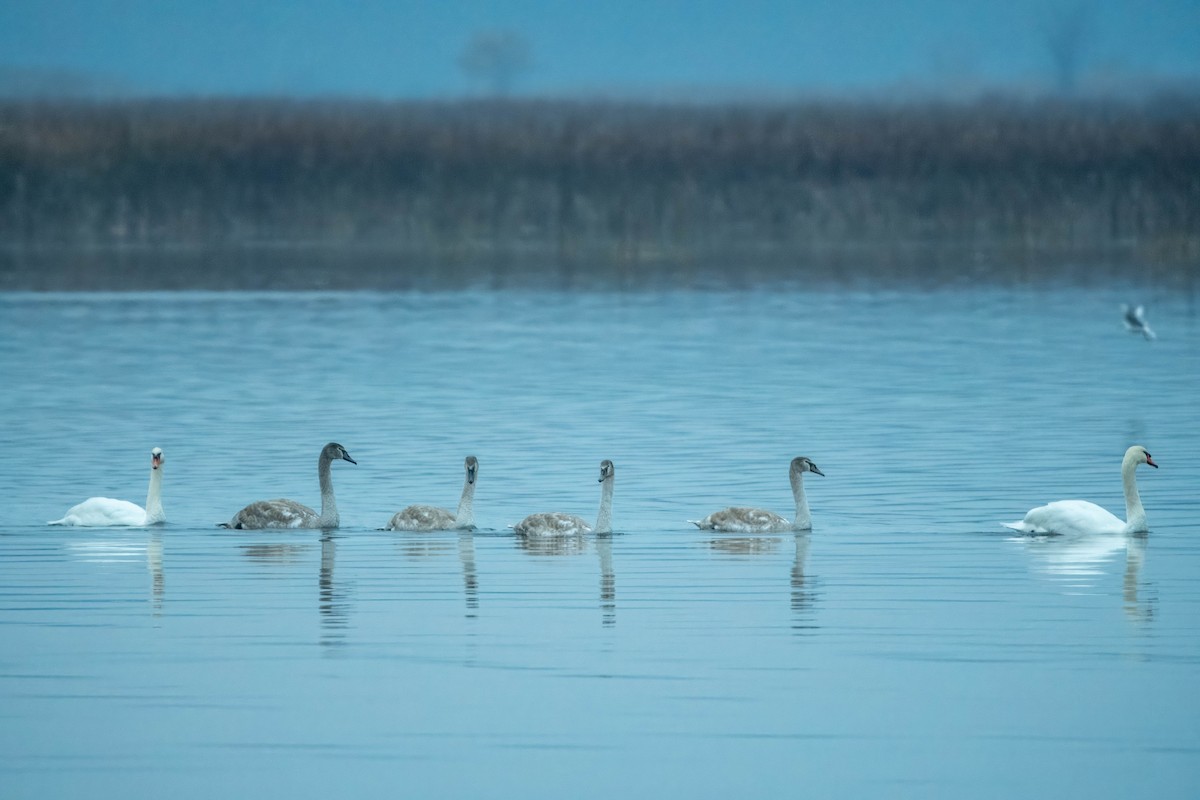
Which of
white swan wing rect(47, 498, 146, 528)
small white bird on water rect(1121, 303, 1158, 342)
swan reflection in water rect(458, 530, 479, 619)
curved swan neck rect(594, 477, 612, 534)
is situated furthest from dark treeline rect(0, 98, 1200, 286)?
swan reflection in water rect(458, 530, 479, 619)

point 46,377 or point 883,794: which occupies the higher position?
point 46,377

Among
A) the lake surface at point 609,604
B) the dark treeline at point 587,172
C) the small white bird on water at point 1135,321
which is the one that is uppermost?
the dark treeline at point 587,172

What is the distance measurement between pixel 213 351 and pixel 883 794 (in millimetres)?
31015

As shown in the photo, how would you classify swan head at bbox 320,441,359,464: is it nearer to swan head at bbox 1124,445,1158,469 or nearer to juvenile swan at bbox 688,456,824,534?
juvenile swan at bbox 688,456,824,534

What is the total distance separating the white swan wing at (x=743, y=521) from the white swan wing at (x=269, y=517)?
3134 mm

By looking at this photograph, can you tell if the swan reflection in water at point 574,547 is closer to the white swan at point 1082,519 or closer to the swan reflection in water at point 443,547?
the swan reflection in water at point 443,547

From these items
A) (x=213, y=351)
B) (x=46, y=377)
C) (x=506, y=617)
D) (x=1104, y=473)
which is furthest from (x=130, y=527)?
(x=213, y=351)

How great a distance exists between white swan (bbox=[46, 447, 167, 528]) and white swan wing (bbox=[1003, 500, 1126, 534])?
21.6ft

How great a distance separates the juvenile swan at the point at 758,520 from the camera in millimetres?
17000

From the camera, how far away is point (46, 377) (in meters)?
33.9

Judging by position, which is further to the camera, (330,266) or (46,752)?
(330,266)

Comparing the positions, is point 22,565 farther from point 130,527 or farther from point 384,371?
point 384,371

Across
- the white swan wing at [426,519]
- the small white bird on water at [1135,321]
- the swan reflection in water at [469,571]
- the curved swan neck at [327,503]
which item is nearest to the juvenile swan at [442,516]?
the white swan wing at [426,519]

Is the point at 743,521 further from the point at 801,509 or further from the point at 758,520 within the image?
the point at 801,509
